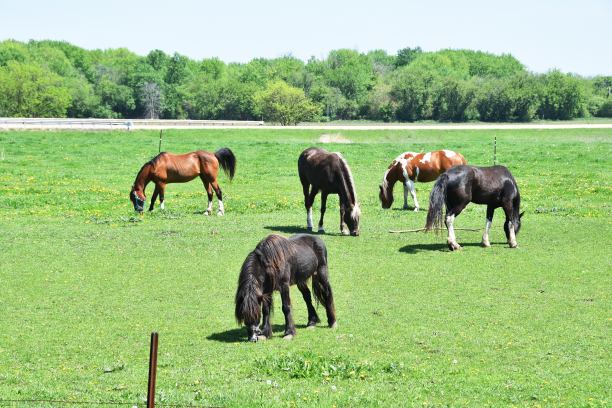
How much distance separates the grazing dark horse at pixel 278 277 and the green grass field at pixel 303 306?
1.03ft

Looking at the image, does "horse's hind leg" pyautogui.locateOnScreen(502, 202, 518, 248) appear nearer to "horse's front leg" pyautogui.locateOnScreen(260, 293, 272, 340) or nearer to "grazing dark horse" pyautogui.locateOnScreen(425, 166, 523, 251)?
"grazing dark horse" pyautogui.locateOnScreen(425, 166, 523, 251)

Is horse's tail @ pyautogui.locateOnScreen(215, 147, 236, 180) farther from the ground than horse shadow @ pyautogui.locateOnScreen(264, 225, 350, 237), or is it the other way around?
horse's tail @ pyautogui.locateOnScreen(215, 147, 236, 180)

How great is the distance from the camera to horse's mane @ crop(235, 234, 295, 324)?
11508 millimetres

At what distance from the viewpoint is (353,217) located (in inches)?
829

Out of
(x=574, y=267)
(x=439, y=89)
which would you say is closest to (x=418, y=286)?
(x=574, y=267)

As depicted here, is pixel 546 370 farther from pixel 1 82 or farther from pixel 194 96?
pixel 194 96

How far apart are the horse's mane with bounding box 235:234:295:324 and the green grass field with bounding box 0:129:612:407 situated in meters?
0.56

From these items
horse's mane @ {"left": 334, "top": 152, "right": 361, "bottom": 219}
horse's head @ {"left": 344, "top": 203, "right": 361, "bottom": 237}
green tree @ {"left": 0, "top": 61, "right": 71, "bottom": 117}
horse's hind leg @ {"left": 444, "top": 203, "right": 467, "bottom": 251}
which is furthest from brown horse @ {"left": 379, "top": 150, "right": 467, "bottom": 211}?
green tree @ {"left": 0, "top": 61, "right": 71, "bottom": 117}

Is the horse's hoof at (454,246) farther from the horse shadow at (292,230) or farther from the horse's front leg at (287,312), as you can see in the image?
Answer: the horse's front leg at (287,312)

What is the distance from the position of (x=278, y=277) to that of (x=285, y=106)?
68.2 metres

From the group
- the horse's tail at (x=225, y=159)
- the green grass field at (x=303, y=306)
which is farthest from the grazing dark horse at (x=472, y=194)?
the horse's tail at (x=225, y=159)

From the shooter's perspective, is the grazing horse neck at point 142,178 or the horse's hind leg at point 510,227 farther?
the grazing horse neck at point 142,178

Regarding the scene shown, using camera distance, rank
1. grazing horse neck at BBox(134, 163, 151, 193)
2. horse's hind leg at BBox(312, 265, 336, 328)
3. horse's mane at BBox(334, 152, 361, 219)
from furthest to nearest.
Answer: grazing horse neck at BBox(134, 163, 151, 193) < horse's mane at BBox(334, 152, 361, 219) < horse's hind leg at BBox(312, 265, 336, 328)

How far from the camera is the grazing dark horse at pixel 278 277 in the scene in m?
11.6
